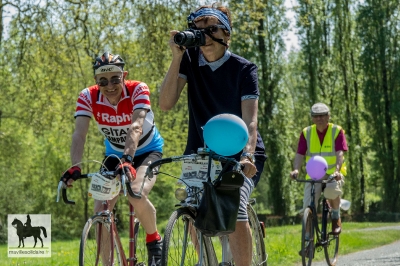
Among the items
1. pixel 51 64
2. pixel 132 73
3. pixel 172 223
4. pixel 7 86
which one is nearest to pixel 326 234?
pixel 172 223

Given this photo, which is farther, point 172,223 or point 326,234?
point 326,234

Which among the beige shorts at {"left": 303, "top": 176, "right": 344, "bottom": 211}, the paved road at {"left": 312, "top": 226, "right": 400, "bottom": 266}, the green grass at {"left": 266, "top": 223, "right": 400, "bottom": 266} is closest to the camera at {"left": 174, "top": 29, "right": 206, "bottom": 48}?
the beige shorts at {"left": 303, "top": 176, "right": 344, "bottom": 211}

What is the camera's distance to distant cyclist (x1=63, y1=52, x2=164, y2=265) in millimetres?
5949

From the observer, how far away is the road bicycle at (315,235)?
9617mm

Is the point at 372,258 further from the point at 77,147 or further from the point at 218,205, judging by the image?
the point at 218,205

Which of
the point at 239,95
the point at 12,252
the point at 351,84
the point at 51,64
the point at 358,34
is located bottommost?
the point at 12,252

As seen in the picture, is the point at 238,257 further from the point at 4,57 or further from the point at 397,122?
the point at 397,122

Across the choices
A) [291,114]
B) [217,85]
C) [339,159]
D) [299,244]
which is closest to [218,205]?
[217,85]

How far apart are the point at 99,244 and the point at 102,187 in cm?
51

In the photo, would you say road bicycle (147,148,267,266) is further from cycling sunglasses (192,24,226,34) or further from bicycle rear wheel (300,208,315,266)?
bicycle rear wheel (300,208,315,266)

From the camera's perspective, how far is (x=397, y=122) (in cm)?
4191

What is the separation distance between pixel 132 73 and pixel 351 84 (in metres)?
16.8

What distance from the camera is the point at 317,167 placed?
9.76 metres

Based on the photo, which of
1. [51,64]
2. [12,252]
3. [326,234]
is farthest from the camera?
[51,64]
